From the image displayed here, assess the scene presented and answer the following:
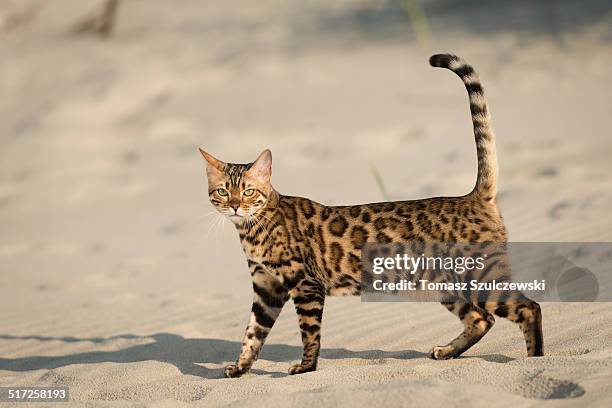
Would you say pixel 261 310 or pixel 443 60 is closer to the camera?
pixel 443 60

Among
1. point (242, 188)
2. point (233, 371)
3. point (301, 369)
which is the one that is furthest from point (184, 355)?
point (242, 188)

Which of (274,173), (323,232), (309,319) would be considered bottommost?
(309,319)

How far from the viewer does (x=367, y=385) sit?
463 cm

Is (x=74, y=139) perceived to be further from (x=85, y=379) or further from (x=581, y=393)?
(x=581, y=393)

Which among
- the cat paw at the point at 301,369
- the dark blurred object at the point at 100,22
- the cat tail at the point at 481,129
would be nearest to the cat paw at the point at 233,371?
the cat paw at the point at 301,369

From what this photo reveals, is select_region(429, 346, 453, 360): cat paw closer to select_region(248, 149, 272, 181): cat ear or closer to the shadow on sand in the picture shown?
the shadow on sand

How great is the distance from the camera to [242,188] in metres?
5.70

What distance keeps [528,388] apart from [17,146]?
10096 millimetres

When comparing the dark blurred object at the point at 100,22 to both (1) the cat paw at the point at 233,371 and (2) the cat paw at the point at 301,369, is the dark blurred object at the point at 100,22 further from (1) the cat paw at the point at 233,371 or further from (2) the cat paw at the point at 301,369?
(2) the cat paw at the point at 301,369

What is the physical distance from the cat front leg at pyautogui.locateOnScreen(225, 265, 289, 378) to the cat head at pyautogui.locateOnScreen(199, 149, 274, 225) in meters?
0.34

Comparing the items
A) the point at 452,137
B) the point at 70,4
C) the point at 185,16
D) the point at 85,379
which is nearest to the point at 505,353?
the point at 85,379

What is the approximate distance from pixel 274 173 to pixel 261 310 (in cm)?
604

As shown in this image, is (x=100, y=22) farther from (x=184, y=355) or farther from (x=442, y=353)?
(x=442, y=353)

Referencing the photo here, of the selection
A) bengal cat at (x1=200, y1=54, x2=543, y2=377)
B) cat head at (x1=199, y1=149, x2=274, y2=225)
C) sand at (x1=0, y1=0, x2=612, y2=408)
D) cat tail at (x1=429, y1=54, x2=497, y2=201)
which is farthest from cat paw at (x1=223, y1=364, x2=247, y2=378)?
cat tail at (x1=429, y1=54, x2=497, y2=201)
